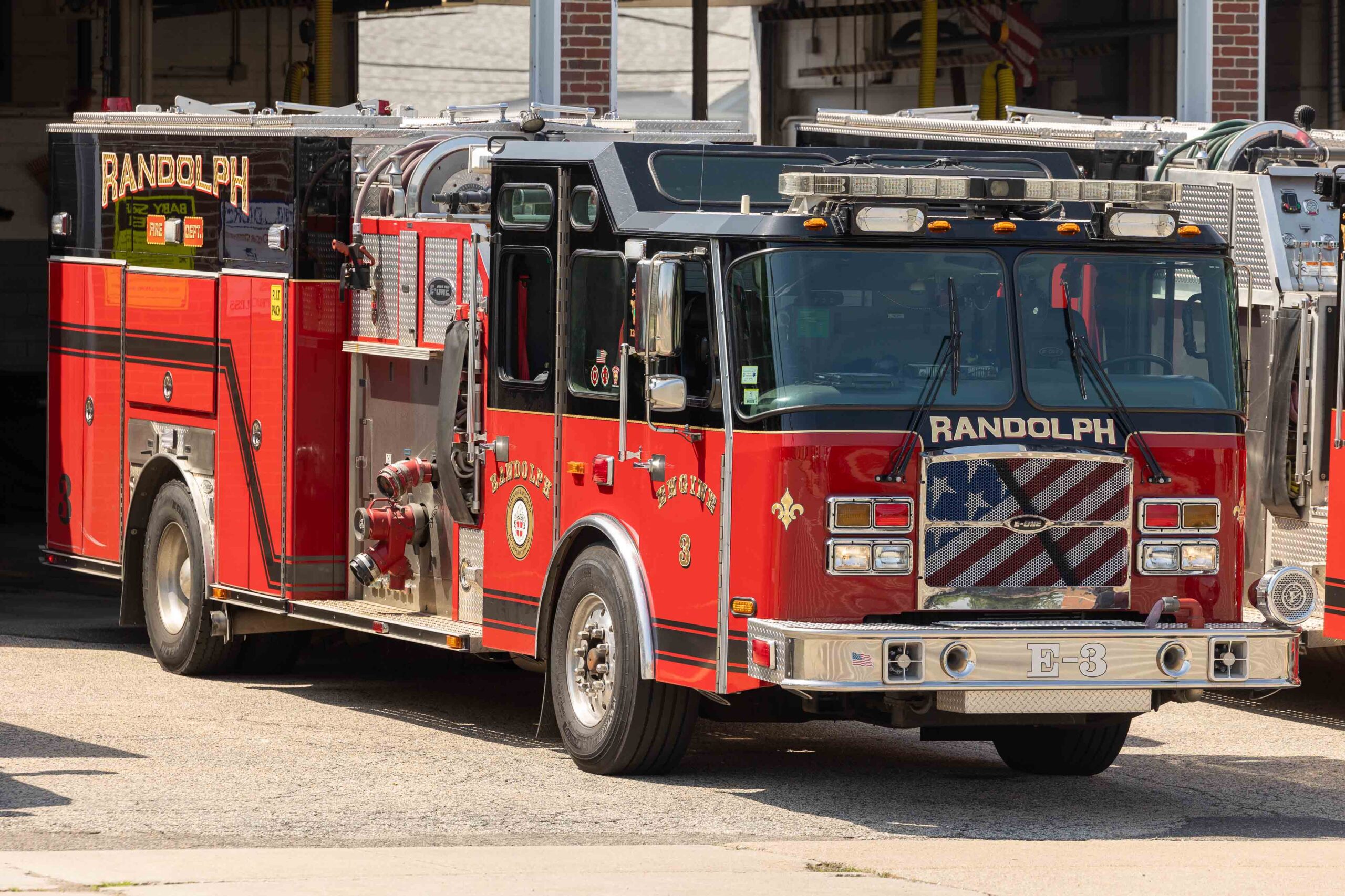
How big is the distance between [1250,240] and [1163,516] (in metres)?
3.27

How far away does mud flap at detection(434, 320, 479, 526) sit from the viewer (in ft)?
36.7

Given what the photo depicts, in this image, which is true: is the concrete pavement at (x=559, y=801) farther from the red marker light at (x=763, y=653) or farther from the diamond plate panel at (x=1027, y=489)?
the diamond plate panel at (x=1027, y=489)

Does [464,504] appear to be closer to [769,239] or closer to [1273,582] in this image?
[769,239]

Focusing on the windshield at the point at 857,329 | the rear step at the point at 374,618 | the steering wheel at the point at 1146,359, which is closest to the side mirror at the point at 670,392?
the windshield at the point at 857,329

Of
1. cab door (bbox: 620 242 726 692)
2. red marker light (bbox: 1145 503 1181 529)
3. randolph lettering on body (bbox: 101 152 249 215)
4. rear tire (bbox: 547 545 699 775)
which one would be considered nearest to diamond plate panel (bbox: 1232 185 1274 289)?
red marker light (bbox: 1145 503 1181 529)

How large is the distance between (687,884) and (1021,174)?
4349 millimetres

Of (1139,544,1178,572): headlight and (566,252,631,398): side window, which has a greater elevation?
(566,252,631,398): side window

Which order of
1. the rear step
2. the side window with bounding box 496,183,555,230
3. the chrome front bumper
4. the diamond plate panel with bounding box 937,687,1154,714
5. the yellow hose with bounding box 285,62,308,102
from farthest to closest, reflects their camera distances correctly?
the yellow hose with bounding box 285,62,308,102 < the rear step < the side window with bounding box 496,183,555,230 < the diamond plate panel with bounding box 937,687,1154,714 < the chrome front bumper

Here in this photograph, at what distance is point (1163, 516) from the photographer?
31.3ft

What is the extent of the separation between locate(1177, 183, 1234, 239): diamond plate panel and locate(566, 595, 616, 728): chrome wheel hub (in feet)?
14.1

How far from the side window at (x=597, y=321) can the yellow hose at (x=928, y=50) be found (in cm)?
1555

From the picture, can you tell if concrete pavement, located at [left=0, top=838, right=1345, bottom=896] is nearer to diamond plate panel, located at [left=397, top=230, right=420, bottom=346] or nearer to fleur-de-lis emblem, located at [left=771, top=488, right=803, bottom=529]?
fleur-de-lis emblem, located at [left=771, top=488, right=803, bottom=529]

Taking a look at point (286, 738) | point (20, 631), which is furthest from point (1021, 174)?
point (20, 631)

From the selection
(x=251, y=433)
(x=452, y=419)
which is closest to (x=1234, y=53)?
(x=251, y=433)
